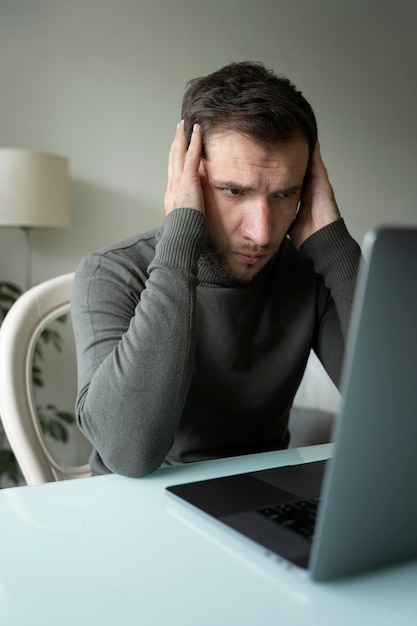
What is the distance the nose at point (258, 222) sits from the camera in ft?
3.90

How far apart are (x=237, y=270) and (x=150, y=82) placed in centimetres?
218

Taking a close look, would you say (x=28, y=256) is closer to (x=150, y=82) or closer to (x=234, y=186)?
(x=150, y=82)

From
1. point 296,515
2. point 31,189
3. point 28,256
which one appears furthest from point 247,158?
point 28,256

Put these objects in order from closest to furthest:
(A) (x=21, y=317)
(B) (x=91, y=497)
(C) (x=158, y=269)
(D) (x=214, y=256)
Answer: (B) (x=91, y=497) → (C) (x=158, y=269) → (A) (x=21, y=317) → (D) (x=214, y=256)

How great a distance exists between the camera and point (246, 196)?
3.94ft

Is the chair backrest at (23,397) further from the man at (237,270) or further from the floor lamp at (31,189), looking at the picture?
the floor lamp at (31,189)

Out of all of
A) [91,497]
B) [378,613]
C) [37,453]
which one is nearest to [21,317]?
[37,453]

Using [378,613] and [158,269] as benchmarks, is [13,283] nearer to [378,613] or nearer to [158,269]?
[158,269]

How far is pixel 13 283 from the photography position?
9.76ft

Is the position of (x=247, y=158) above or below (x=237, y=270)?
above

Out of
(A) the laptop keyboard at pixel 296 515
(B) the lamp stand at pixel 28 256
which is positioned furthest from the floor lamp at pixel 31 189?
(A) the laptop keyboard at pixel 296 515

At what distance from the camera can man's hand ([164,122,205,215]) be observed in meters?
1.15

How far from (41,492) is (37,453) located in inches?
12.5

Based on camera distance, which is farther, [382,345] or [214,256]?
[214,256]
